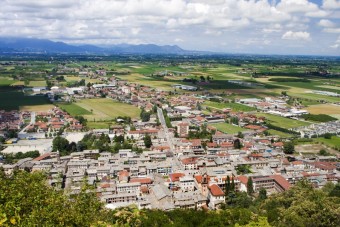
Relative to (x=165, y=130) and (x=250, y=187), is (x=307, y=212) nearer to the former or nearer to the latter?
(x=250, y=187)

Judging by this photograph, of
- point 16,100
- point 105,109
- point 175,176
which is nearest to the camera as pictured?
point 175,176

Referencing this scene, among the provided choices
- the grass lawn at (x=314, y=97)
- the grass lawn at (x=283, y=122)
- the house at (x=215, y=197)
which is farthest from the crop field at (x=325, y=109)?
the house at (x=215, y=197)

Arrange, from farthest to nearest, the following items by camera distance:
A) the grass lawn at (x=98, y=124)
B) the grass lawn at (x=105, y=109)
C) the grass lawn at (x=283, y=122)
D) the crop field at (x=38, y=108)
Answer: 1. the crop field at (x=38, y=108)
2. the grass lawn at (x=105, y=109)
3. the grass lawn at (x=283, y=122)
4. the grass lawn at (x=98, y=124)

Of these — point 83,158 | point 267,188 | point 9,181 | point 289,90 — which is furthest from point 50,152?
point 289,90

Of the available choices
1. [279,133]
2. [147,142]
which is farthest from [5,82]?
[279,133]

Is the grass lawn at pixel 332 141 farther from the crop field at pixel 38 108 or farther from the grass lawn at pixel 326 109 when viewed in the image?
the crop field at pixel 38 108

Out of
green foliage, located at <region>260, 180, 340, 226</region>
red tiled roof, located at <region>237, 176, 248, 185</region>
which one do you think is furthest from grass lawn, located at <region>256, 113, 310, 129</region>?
green foliage, located at <region>260, 180, 340, 226</region>

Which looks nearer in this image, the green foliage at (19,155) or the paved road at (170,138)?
the paved road at (170,138)
